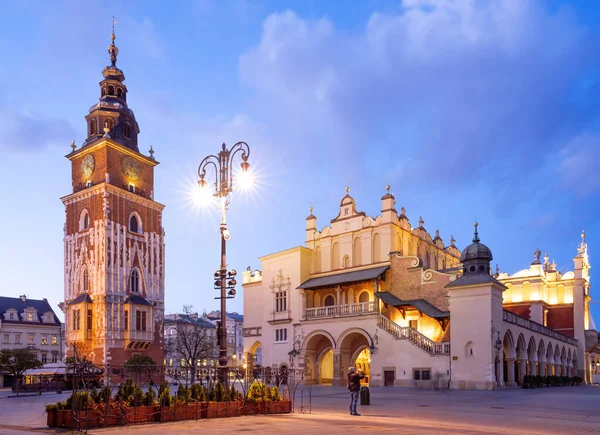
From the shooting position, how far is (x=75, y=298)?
62656 mm

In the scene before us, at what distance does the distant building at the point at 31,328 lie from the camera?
3167 inches

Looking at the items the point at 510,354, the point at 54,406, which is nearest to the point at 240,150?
the point at 54,406

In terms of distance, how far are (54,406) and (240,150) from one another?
1095 cm

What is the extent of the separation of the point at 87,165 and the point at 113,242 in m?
10.1

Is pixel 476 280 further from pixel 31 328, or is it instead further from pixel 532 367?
pixel 31 328

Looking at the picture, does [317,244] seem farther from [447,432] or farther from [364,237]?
[447,432]

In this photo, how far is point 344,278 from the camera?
1895 inches

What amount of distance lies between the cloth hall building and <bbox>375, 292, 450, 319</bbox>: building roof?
106 mm

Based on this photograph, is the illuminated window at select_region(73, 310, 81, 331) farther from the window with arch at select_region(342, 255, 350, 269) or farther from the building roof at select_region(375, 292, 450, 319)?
the building roof at select_region(375, 292, 450, 319)

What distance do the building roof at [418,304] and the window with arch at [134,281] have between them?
3086 cm

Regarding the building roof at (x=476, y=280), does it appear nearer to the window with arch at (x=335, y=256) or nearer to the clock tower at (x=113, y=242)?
the window with arch at (x=335, y=256)

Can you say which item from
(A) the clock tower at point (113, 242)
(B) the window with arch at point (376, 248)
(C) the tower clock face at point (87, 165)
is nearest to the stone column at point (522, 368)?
(B) the window with arch at point (376, 248)

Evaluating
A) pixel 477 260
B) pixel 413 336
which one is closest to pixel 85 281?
pixel 413 336

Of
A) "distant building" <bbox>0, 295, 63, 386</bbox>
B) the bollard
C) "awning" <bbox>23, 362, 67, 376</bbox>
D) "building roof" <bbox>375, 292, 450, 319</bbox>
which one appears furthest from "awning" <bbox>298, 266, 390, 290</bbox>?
"distant building" <bbox>0, 295, 63, 386</bbox>
